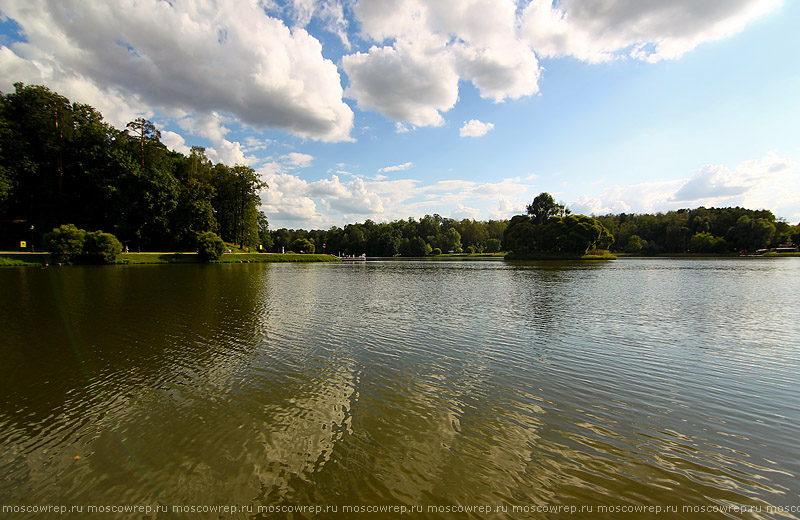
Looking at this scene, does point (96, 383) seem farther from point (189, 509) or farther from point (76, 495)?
point (189, 509)

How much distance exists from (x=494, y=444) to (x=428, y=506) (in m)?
2.03

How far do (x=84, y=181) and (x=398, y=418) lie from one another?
93.1m

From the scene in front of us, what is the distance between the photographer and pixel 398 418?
6961 mm

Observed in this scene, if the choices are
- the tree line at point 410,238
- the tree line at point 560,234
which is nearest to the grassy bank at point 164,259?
the tree line at point 560,234

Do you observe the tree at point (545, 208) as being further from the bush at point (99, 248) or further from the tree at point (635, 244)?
the bush at point (99, 248)

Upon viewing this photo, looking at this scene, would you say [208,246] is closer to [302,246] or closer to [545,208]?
[302,246]

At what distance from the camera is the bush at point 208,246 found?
6881cm

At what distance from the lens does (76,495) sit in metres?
4.65

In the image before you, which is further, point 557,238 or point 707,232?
point 707,232

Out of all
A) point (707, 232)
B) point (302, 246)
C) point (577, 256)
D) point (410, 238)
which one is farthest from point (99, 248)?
point (707, 232)

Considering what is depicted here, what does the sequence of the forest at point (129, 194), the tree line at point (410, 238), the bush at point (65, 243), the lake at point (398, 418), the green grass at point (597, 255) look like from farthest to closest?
the tree line at point (410, 238) → the green grass at point (597, 255) → the forest at point (129, 194) → the bush at point (65, 243) → the lake at point (398, 418)

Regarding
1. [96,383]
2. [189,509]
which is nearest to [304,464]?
[189,509]

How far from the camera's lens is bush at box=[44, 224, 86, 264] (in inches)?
2034

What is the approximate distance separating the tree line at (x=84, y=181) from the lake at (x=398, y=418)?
223 ft
